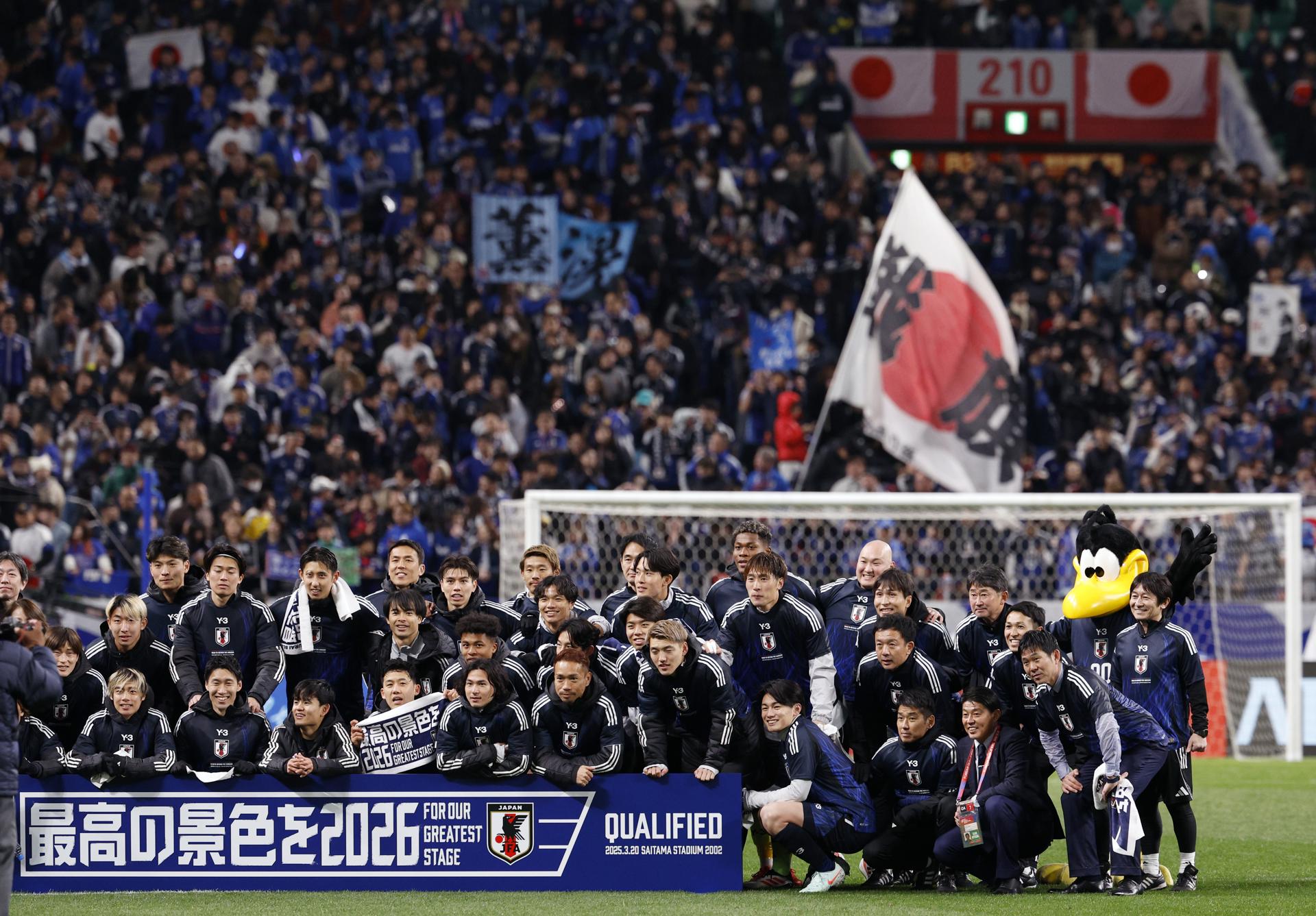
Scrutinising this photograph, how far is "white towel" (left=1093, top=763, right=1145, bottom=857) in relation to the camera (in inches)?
358

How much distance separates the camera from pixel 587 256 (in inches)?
863

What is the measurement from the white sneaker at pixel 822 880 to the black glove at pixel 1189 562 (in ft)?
7.40

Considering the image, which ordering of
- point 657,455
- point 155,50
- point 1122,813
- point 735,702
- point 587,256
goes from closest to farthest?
point 1122,813 → point 735,702 → point 657,455 → point 587,256 → point 155,50

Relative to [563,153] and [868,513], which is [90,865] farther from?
[563,153]

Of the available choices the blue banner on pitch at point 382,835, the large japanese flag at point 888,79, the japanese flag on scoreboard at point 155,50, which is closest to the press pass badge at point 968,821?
the blue banner on pitch at point 382,835

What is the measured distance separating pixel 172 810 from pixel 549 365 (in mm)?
11459

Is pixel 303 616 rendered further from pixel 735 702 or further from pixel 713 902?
pixel 713 902

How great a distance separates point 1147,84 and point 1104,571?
59.0ft

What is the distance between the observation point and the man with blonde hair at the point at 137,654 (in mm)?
9992

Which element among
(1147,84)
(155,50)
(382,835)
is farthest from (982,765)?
(1147,84)

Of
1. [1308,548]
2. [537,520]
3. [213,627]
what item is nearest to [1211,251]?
[1308,548]

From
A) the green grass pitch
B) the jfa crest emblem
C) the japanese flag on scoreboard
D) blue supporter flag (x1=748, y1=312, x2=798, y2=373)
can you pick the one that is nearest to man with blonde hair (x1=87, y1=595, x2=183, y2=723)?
the green grass pitch

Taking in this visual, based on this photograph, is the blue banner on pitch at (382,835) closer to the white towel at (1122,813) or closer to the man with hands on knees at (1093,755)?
the man with hands on knees at (1093,755)

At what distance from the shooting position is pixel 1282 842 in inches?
454
